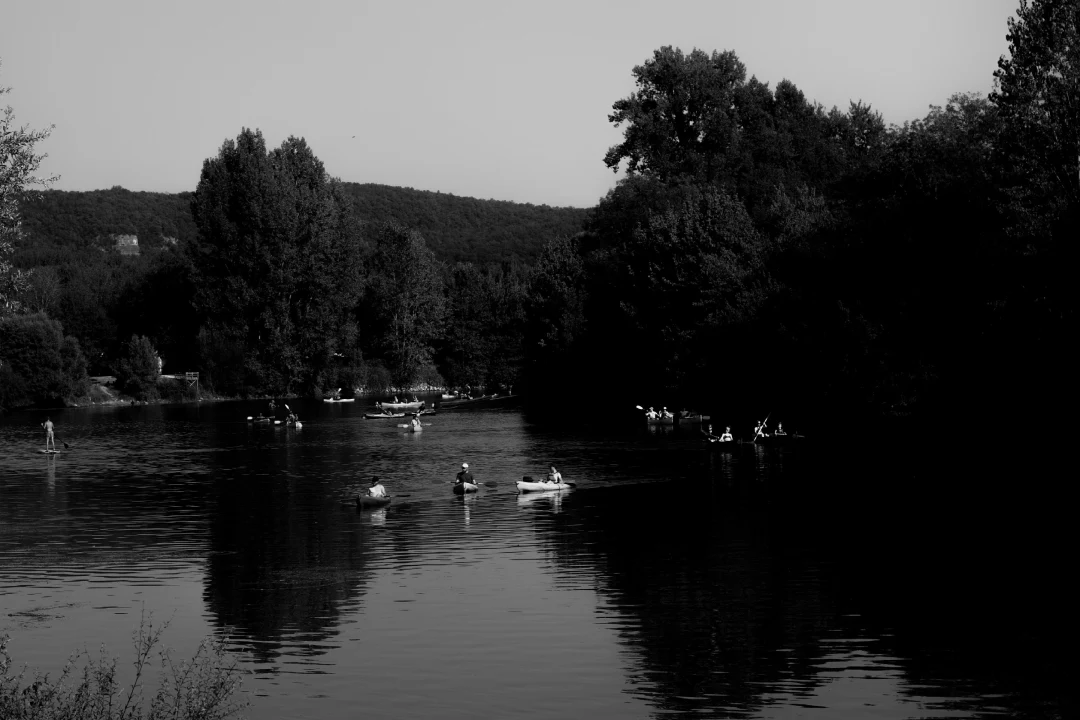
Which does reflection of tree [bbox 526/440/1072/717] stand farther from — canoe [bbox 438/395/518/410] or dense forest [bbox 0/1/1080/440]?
canoe [bbox 438/395/518/410]

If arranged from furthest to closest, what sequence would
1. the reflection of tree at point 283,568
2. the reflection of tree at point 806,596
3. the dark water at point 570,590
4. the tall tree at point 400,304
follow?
the tall tree at point 400,304 < the reflection of tree at point 283,568 < the reflection of tree at point 806,596 < the dark water at point 570,590

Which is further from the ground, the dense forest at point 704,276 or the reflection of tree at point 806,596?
the dense forest at point 704,276

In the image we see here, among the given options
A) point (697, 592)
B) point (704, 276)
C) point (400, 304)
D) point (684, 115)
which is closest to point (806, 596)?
point (697, 592)

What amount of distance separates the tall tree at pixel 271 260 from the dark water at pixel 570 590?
246ft

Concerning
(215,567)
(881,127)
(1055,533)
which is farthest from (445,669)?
(881,127)

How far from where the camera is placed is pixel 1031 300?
152 ft

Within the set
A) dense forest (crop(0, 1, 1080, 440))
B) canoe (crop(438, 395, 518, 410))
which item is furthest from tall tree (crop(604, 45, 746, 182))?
canoe (crop(438, 395, 518, 410))

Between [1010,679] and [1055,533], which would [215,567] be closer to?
[1010,679]

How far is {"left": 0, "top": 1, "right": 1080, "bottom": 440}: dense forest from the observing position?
47.3 metres

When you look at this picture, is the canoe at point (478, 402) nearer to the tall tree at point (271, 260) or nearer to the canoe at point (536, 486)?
the tall tree at point (271, 260)

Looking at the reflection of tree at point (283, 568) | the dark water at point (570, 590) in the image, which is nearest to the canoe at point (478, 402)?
the dark water at point (570, 590)

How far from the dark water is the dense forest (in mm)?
7796

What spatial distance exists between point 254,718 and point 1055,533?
90.2ft

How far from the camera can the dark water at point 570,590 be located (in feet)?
72.1
